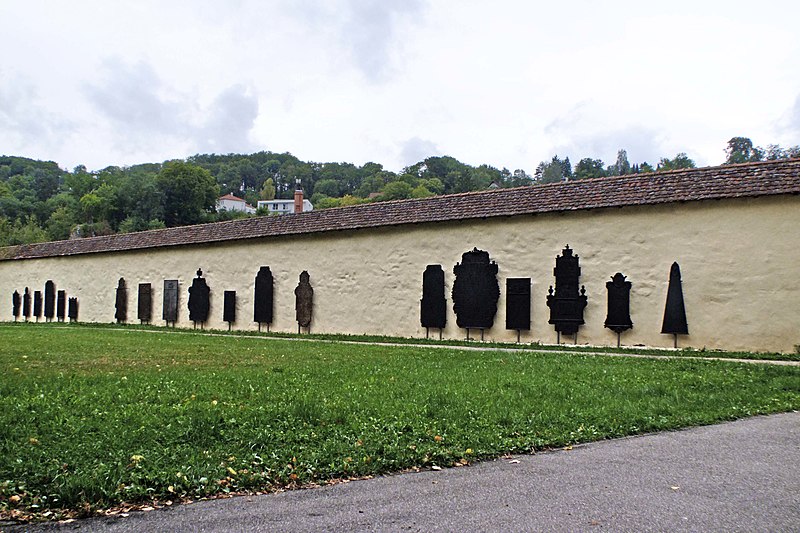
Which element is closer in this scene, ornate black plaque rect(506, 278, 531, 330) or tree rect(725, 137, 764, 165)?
ornate black plaque rect(506, 278, 531, 330)

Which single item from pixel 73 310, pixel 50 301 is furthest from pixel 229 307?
pixel 50 301

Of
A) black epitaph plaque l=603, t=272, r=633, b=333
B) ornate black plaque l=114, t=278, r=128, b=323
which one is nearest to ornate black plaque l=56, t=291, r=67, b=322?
ornate black plaque l=114, t=278, r=128, b=323

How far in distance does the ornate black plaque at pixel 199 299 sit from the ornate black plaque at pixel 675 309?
57.4 ft

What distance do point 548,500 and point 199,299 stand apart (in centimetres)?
2426

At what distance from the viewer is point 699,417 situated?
7.33 m

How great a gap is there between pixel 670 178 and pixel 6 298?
35.9 metres

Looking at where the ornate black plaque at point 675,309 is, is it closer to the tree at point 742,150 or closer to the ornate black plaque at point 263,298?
the ornate black plaque at point 263,298

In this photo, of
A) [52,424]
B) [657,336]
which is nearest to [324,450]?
[52,424]

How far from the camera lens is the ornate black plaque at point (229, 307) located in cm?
2564

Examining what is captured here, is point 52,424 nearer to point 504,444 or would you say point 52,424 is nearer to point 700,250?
point 504,444

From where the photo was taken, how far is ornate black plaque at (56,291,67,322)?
3354cm

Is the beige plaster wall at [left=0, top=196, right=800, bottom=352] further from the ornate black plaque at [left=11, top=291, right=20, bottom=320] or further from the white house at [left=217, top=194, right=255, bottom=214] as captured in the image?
the white house at [left=217, top=194, right=255, bottom=214]

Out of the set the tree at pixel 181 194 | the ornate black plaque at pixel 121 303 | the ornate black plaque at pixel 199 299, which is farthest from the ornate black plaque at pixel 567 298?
the tree at pixel 181 194

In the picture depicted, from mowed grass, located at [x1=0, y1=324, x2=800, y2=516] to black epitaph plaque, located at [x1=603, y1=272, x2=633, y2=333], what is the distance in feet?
15.9
